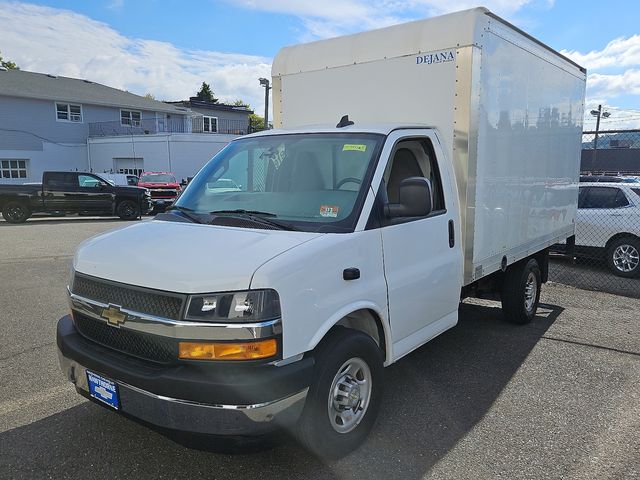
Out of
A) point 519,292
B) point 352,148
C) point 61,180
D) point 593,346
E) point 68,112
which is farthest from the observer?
point 68,112

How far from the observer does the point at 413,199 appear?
130 inches

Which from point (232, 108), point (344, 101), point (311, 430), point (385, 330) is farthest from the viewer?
point (232, 108)

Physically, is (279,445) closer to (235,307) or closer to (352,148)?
(235,307)

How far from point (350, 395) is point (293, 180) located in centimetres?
157

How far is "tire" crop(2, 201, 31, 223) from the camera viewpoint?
17.9 metres

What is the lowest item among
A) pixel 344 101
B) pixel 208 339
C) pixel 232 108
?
pixel 208 339

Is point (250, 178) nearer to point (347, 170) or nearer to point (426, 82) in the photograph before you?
point (347, 170)

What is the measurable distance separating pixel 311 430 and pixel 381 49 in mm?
3433

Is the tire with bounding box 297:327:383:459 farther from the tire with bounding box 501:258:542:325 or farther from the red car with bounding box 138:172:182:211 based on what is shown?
the red car with bounding box 138:172:182:211

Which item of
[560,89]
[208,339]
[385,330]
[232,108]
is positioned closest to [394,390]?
[385,330]

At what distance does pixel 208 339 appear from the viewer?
256cm

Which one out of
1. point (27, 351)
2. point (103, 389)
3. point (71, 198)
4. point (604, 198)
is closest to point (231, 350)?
point (103, 389)

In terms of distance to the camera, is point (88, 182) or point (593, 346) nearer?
point (593, 346)

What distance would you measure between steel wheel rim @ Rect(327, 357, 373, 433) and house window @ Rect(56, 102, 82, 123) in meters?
35.6
